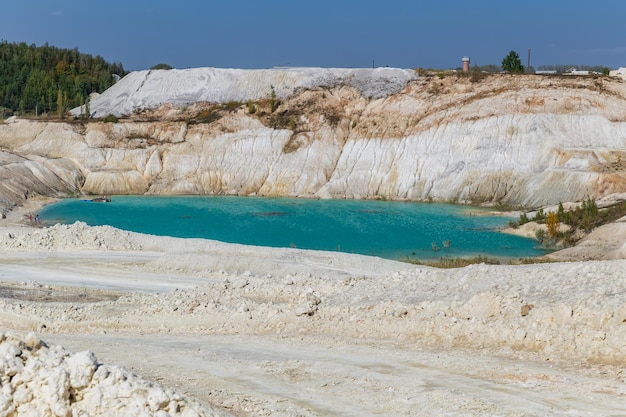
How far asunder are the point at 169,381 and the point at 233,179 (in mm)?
56841

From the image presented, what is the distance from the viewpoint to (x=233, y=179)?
69.6m

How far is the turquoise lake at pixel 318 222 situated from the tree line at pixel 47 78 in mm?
30559

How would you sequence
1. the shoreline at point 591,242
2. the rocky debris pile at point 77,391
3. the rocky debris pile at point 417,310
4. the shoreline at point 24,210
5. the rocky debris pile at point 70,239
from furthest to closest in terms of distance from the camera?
the shoreline at point 24,210 → the shoreline at point 591,242 → the rocky debris pile at point 70,239 → the rocky debris pile at point 417,310 → the rocky debris pile at point 77,391

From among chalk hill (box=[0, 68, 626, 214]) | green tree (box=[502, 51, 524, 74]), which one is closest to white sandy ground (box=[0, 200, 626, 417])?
chalk hill (box=[0, 68, 626, 214])

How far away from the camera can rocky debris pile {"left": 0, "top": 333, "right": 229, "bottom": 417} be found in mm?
10086

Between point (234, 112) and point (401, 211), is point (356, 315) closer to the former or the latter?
point (401, 211)

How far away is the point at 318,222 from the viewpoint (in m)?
50.4

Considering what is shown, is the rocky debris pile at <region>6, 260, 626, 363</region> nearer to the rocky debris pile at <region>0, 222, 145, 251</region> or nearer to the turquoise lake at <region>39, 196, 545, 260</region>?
the rocky debris pile at <region>0, 222, 145, 251</region>

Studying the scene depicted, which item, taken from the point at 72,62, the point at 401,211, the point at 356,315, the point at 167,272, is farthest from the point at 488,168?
the point at 72,62

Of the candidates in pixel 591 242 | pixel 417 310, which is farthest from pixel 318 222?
pixel 417 310

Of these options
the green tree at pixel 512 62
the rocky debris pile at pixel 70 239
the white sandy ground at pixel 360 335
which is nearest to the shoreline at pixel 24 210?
the rocky debris pile at pixel 70 239

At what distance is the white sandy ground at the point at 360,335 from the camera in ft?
40.9

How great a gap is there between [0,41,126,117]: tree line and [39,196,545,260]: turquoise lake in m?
30.6

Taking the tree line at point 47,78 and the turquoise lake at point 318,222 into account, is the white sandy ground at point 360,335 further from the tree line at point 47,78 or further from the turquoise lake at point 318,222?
the tree line at point 47,78
